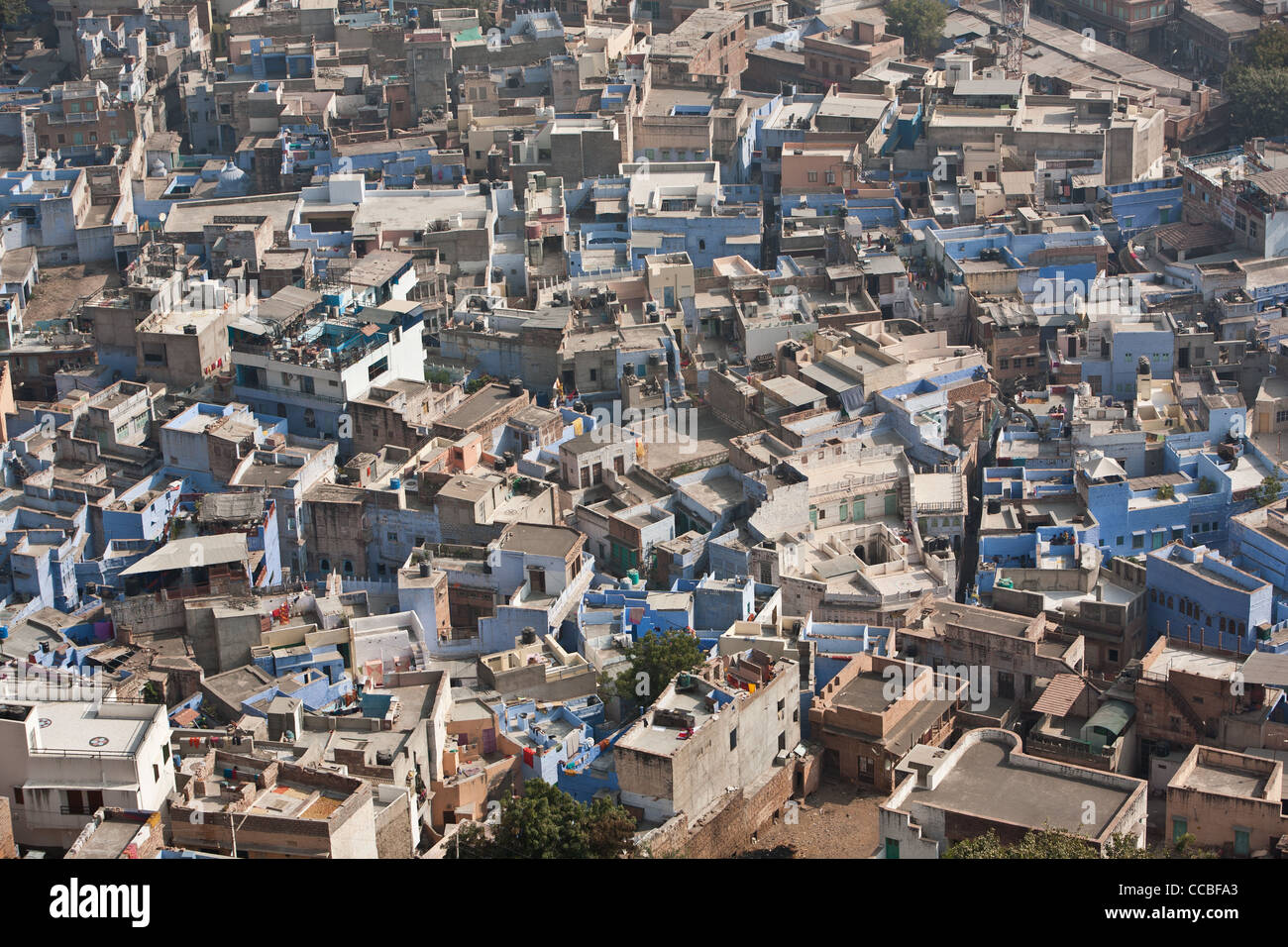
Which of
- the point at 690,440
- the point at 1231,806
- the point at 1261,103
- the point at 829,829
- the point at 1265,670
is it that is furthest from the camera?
the point at 1261,103

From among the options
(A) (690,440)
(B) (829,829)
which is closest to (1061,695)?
(B) (829,829)

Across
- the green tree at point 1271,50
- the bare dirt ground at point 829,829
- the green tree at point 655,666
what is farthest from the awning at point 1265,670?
the green tree at point 1271,50

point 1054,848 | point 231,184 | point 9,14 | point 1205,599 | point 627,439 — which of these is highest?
point 9,14

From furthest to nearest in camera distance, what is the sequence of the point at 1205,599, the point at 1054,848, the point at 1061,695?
the point at 1205,599
the point at 1061,695
the point at 1054,848

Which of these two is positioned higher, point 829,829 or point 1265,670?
point 1265,670

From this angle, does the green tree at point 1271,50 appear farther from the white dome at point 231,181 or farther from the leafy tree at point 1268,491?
the white dome at point 231,181

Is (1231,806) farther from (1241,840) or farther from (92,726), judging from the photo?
(92,726)

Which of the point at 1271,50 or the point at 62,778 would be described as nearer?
the point at 62,778

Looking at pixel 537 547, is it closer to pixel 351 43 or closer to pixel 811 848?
pixel 811 848
